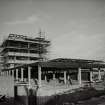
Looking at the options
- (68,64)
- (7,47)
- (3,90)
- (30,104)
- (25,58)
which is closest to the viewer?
(30,104)

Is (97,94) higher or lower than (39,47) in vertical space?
lower

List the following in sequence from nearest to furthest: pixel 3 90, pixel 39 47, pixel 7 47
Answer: pixel 3 90, pixel 7 47, pixel 39 47

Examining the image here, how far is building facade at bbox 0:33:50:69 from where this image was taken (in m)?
57.5

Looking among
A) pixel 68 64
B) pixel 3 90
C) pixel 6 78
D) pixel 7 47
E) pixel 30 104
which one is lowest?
pixel 30 104

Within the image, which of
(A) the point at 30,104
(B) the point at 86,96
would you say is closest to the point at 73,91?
(B) the point at 86,96

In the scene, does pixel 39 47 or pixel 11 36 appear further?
pixel 39 47

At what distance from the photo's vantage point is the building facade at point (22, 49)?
189 feet

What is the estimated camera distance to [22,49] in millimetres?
60594

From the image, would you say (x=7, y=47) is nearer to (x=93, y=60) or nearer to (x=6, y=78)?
(x=6, y=78)

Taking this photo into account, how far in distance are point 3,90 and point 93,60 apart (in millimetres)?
29431

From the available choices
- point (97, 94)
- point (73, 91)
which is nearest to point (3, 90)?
point (73, 91)

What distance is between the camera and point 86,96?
33.6 metres

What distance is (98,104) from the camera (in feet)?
91.6

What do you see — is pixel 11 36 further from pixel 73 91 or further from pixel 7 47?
pixel 73 91
